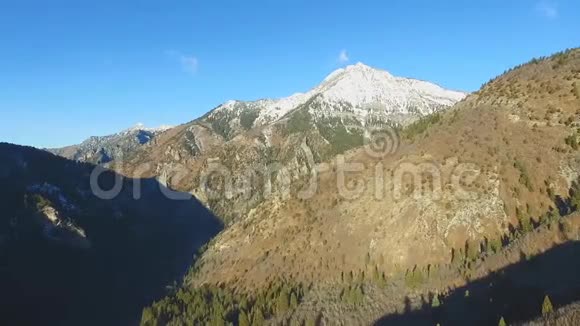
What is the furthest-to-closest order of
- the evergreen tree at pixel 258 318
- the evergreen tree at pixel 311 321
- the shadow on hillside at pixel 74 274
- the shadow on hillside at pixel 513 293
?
1. the shadow on hillside at pixel 74 274
2. the evergreen tree at pixel 258 318
3. the evergreen tree at pixel 311 321
4. the shadow on hillside at pixel 513 293

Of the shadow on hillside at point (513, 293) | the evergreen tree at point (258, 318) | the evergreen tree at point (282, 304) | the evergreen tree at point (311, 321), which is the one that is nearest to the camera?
the shadow on hillside at point (513, 293)

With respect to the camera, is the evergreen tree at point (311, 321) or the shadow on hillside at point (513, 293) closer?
the shadow on hillside at point (513, 293)

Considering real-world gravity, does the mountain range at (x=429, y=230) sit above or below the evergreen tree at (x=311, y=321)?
above

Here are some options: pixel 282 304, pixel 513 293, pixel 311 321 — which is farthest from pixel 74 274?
pixel 513 293

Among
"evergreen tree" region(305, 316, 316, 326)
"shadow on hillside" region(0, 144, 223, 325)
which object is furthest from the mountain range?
"shadow on hillside" region(0, 144, 223, 325)

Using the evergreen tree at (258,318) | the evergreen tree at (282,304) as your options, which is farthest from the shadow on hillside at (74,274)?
the evergreen tree at (282,304)

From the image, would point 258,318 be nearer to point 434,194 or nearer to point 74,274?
point 434,194

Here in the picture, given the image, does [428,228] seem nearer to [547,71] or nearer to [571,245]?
[571,245]

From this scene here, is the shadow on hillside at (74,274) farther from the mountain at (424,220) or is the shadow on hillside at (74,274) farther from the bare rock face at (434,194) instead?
the mountain at (424,220)
